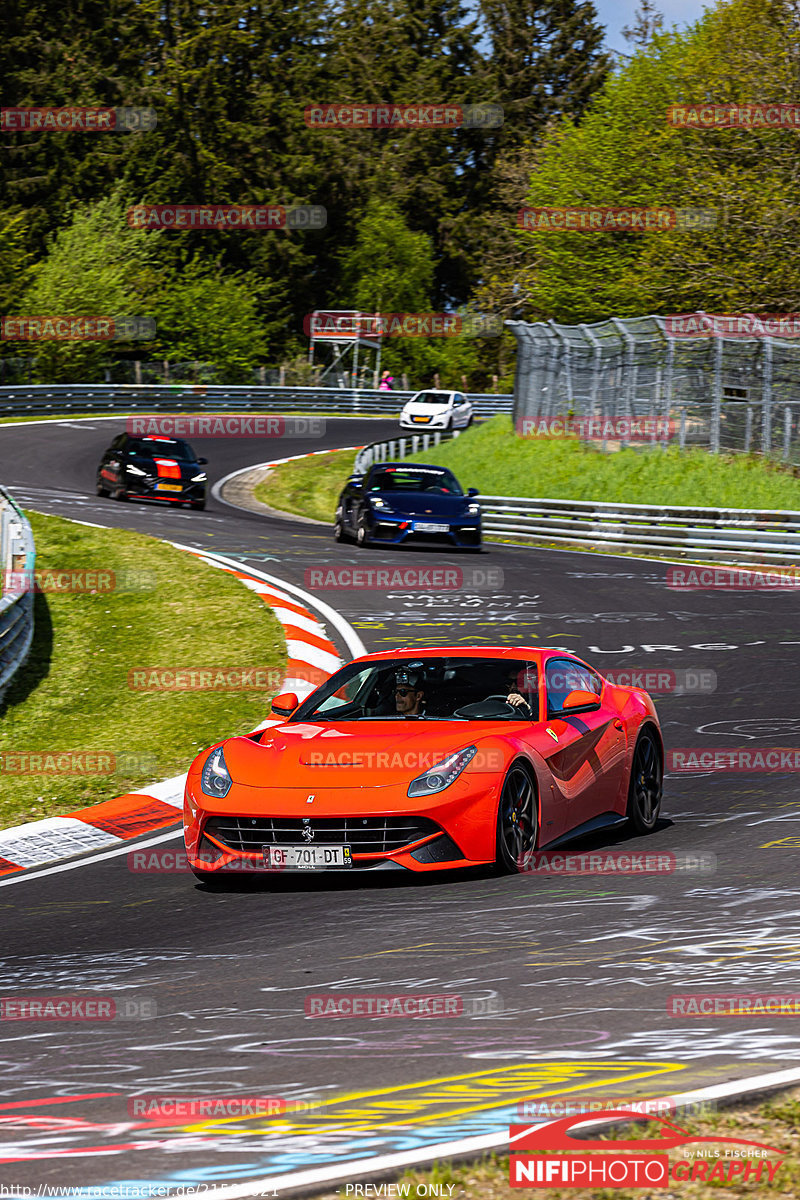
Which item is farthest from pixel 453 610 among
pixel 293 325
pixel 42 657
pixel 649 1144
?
pixel 293 325

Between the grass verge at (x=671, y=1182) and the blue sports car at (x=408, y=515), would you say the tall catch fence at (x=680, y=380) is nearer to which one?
the blue sports car at (x=408, y=515)

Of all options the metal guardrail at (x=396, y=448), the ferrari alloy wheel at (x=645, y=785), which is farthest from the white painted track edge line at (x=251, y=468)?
the ferrari alloy wheel at (x=645, y=785)

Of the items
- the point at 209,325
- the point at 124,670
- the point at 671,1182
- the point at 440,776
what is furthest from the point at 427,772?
the point at 209,325

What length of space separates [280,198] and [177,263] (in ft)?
20.5

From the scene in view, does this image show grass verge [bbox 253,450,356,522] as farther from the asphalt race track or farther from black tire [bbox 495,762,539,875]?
black tire [bbox 495,762,539,875]

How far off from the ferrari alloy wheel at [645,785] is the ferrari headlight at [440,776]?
67.9 inches

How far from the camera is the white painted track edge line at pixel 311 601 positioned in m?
17.0

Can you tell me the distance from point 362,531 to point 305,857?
18.4 metres

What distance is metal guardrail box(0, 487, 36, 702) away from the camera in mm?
14078

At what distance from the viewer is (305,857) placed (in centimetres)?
807

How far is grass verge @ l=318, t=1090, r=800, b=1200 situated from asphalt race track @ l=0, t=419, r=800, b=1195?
26cm

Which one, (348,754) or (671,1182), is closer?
(671,1182)

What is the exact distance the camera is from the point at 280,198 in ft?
270

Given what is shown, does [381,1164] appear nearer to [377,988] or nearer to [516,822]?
[377,988]
